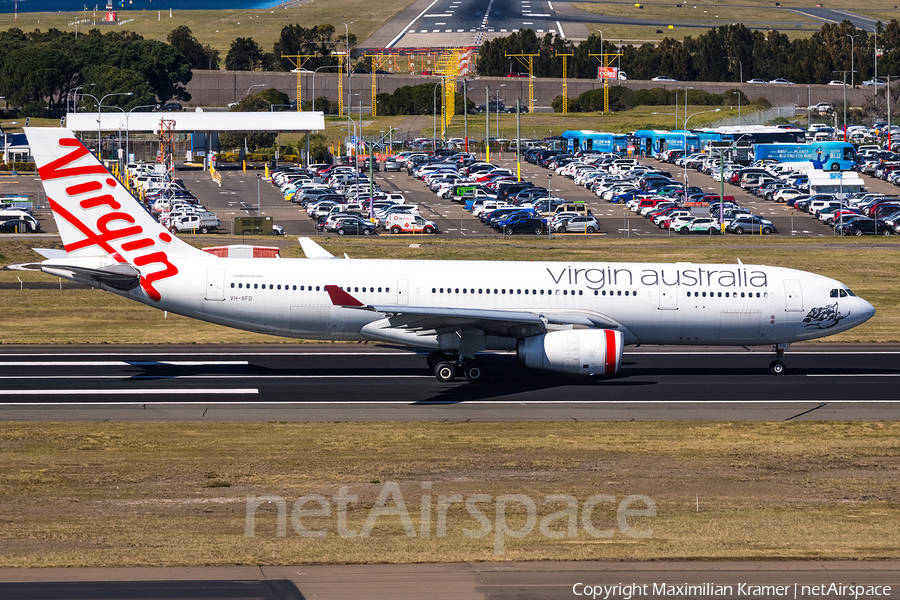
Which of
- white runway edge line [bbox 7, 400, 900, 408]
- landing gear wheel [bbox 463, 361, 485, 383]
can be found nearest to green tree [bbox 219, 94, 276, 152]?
landing gear wheel [bbox 463, 361, 485, 383]

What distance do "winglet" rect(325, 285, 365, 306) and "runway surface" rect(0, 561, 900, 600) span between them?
1749cm

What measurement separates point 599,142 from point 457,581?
140m

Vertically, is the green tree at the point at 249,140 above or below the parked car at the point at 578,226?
above

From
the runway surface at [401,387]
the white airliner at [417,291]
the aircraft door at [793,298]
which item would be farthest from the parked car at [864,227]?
the aircraft door at [793,298]

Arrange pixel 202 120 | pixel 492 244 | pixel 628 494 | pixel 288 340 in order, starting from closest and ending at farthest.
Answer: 1. pixel 628 494
2. pixel 288 340
3. pixel 492 244
4. pixel 202 120

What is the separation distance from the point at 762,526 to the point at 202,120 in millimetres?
133392

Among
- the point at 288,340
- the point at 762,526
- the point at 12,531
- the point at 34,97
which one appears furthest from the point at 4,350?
the point at 34,97

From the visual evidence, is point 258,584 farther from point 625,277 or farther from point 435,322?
point 625,277

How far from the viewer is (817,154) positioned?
5443 inches

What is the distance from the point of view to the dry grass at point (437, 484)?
22.1m

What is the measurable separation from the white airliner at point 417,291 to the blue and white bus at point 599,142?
116 metres

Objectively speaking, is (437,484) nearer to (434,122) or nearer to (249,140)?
(249,140)

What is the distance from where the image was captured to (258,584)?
19938mm

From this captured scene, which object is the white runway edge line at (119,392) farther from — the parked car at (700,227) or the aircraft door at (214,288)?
the parked car at (700,227)
